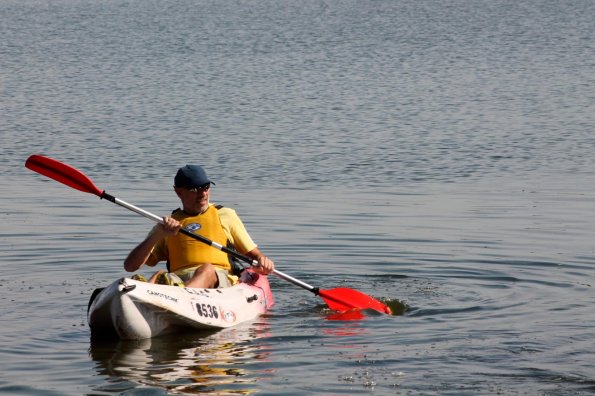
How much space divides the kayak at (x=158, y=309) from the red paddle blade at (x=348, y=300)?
86 centimetres

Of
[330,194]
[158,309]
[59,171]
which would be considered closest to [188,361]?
[158,309]

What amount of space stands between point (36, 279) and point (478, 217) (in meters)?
5.03

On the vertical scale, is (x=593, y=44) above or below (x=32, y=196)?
above

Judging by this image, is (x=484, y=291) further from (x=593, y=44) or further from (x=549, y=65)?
(x=593, y=44)

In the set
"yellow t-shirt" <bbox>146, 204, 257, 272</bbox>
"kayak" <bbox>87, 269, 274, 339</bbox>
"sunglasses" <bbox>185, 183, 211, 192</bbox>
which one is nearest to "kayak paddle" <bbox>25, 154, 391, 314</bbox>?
"yellow t-shirt" <bbox>146, 204, 257, 272</bbox>

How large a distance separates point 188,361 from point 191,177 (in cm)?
143

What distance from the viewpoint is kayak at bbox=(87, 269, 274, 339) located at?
9055 millimetres

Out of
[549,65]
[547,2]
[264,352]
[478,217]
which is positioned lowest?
[264,352]

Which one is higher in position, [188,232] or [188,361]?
[188,232]

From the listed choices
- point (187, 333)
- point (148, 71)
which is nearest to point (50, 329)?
point (187, 333)

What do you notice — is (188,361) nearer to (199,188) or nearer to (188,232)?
(188,232)

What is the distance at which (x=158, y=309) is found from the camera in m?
9.22

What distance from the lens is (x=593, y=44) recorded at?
32.6 m

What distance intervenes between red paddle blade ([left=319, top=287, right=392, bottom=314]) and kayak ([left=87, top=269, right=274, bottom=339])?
0.86m
